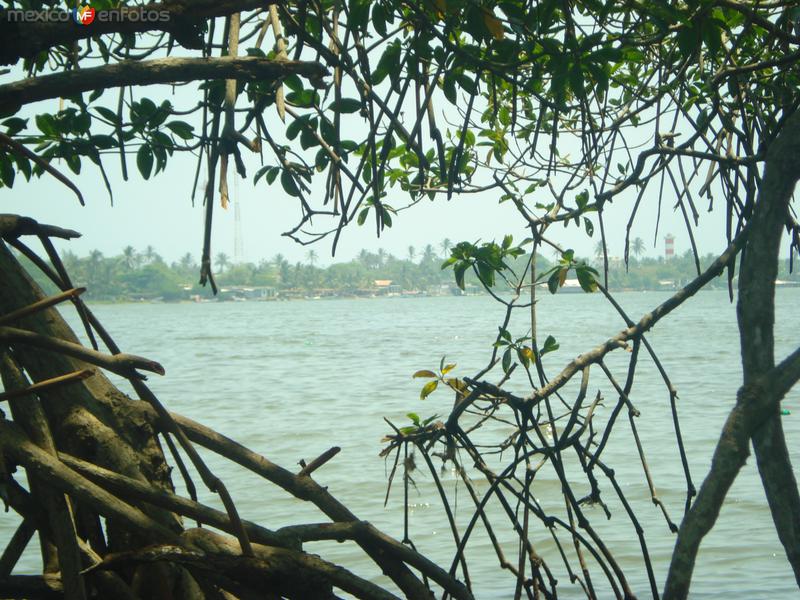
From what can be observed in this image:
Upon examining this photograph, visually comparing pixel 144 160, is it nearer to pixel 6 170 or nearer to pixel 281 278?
pixel 6 170

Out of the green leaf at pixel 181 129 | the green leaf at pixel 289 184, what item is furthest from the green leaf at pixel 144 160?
the green leaf at pixel 289 184

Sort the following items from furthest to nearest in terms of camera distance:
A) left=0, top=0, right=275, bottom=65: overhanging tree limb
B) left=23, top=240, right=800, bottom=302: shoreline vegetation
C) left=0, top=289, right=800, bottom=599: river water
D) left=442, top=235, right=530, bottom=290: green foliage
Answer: left=23, top=240, right=800, bottom=302: shoreline vegetation, left=0, top=289, right=800, bottom=599: river water, left=442, top=235, right=530, bottom=290: green foliage, left=0, top=0, right=275, bottom=65: overhanging tree limb

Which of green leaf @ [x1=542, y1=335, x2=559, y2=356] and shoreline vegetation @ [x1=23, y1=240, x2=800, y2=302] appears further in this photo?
shoreline vegetation @ [x1=23, y1=240, x2=800, y2=302]

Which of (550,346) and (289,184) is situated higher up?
(289,184)

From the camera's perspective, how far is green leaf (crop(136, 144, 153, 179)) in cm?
243

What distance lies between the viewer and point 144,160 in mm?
2436

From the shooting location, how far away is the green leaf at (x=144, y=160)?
2428 millimetres

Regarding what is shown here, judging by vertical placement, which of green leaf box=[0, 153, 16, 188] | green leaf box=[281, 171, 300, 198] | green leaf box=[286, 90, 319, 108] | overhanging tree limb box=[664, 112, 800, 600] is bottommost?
overhanging tree limb box=[664, 112, 800, 600]

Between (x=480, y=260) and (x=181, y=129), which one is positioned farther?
(x=480, y=260)

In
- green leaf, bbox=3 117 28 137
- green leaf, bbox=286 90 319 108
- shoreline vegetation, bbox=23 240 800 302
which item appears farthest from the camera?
shoreline vegetation, bbox=23 240 800 302

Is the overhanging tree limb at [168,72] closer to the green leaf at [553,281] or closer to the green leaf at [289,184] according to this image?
the green leaf at [289,184]

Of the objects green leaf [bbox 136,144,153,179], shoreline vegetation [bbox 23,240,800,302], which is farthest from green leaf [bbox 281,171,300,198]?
shoreline vegetation [bbox 23,240,800,302]

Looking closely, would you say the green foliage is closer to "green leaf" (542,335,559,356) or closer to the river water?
"green leaf" (542,335,559,356)

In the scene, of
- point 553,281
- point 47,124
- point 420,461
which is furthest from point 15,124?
point 420,461
